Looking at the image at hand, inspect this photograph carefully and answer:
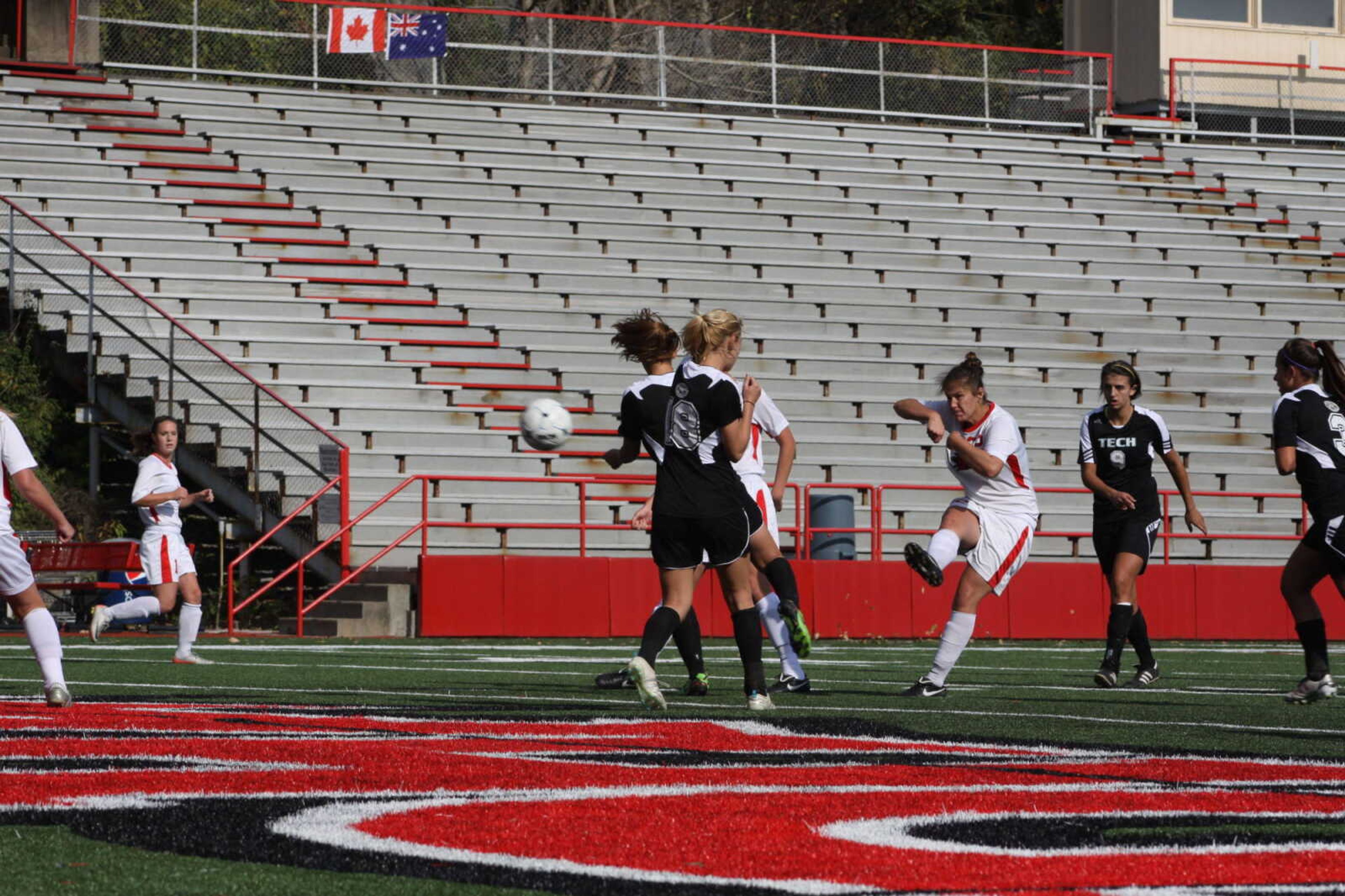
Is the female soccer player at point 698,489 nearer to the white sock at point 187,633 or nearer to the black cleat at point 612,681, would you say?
the black cleat at point 612,681

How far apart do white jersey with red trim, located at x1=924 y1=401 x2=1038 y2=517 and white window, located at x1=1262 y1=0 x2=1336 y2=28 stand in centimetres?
2538

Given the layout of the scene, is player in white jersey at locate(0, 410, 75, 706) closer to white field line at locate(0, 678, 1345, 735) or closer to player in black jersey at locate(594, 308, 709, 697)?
white field line at locate(0, 678, 1345, 735)

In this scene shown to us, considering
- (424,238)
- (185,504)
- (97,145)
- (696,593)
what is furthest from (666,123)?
(185,504)

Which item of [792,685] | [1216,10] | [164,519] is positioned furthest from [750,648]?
[1216,10]

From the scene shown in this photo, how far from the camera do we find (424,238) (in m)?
25.2

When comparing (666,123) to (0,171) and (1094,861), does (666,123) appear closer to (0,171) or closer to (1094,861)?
(0,171)

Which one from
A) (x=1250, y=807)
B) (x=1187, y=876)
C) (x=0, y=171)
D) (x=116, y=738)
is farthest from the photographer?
(x=0, y=171)

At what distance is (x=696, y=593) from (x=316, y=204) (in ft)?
30.2

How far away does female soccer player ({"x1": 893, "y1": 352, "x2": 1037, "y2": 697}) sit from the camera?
9.88 metres

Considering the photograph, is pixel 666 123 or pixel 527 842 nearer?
pixel 527 842

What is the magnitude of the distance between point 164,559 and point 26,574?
215 inches

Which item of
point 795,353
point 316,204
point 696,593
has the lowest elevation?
point 696,593

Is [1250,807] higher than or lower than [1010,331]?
lower

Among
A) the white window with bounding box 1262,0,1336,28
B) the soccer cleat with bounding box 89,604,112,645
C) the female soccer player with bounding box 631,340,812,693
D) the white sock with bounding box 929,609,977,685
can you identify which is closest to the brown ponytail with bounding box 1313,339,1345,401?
the white sock with bounding box 929,609,977,685
